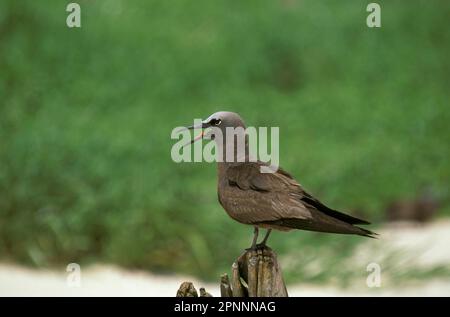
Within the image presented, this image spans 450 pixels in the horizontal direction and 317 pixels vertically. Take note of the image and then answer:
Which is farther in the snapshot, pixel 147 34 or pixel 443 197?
pixel 147 34

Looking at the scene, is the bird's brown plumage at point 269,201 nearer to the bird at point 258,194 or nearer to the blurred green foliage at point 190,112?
the bird at point 258,194

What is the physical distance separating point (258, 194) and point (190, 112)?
20.5ft

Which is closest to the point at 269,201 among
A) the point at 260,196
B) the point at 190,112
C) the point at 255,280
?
the point at 260,196

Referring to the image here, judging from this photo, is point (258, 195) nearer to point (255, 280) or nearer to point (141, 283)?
point (255, 280)

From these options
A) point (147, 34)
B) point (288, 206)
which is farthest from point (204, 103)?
point (288, 206)

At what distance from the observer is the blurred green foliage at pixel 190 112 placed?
6336mm

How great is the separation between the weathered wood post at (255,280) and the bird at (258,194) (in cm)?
14

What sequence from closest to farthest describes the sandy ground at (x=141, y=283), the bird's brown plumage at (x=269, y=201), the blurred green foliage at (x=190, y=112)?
1. the bird's brown plumage at (x=269, y=201)
2. the sandy ground at (x=141, y=283)
3. the blurred green foliage at (x=190, y=112)

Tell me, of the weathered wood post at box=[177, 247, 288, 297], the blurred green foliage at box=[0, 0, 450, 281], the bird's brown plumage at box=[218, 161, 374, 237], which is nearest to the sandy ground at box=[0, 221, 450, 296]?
the blurred green foliage at box=[0, 0, 450, 281]

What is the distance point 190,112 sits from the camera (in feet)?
30.7

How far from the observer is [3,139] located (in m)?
7.32

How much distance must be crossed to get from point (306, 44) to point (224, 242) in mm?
5025

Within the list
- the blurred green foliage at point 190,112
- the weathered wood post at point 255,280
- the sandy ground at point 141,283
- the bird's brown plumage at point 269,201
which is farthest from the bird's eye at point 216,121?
the blurred green foliage at point 190,112
